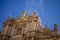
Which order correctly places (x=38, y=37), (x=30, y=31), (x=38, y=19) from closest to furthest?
(x=38, y=37)
(x=30, y=31)
(x=38, y=19)

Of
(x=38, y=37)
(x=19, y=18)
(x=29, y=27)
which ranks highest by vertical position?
(x=19, y=18)

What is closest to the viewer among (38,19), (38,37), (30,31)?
(38,37)

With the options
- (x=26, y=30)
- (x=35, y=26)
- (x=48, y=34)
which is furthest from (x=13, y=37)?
(x=48, y=34)

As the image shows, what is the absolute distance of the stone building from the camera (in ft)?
108

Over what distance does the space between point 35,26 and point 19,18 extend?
231 inches

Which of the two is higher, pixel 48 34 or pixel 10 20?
pixel 10 20

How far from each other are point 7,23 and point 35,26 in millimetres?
7809

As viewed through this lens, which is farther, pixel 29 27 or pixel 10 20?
pixel 10 20

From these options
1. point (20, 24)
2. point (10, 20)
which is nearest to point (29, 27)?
point (20, 24)

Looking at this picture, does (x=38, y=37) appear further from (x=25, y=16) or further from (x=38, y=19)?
(x=25, y=16)

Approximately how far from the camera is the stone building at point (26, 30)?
Answer: 32.9 metres

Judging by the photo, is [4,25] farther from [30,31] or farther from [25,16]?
[30,31]

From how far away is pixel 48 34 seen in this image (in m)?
32.9

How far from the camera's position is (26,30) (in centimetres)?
3631
